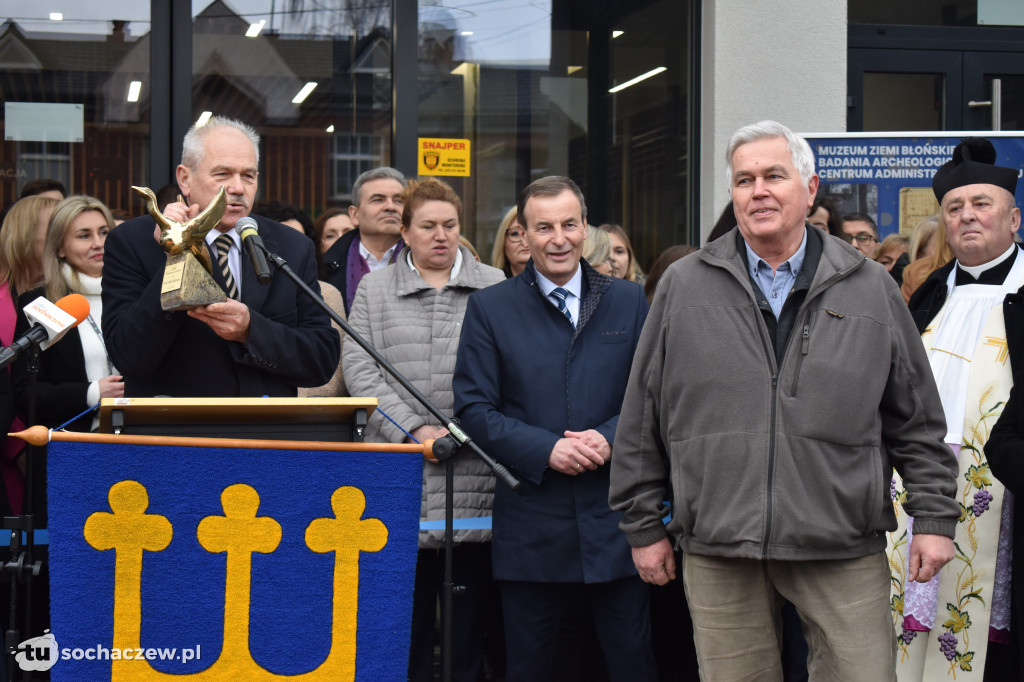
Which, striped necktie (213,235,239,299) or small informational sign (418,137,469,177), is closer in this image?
striped necktie (213,235,239,299)

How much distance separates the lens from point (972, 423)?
4.14 m

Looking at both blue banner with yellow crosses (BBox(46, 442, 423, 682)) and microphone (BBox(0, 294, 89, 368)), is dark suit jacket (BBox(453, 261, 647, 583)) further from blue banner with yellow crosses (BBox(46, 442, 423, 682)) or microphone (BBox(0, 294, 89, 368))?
microphone (BBox(0, 294, 89, 368))

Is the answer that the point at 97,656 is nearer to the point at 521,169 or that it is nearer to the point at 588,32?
the point at 521,169

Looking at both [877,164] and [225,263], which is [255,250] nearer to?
[225,263]

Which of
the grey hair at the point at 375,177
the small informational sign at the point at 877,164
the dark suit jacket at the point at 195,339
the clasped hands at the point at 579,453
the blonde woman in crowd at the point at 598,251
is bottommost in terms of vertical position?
the clasped hands at the point at 579,453

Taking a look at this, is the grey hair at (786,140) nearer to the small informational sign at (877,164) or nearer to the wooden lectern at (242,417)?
the wooden lectern at (242,417)

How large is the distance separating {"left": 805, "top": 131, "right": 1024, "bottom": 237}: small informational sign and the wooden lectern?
4119 millimetres

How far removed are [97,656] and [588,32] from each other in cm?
541

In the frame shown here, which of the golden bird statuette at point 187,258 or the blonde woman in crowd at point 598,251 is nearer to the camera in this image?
the golden bird statuette at point 187,258

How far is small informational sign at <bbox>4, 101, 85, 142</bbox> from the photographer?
22.1 ft

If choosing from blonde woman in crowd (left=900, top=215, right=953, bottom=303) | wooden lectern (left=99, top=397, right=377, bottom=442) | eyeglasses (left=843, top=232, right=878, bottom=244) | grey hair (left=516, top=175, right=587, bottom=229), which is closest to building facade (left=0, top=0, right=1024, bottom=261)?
eyeglasses (left=843, top=232, right=878, bottom=244)

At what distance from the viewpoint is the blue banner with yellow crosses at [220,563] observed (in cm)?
298

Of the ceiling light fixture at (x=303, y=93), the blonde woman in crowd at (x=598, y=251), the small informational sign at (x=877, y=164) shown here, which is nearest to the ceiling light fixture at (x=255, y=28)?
the ceiling light fixture at (x=303, y=93)

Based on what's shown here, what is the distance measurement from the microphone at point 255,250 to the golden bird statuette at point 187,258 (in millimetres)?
96
